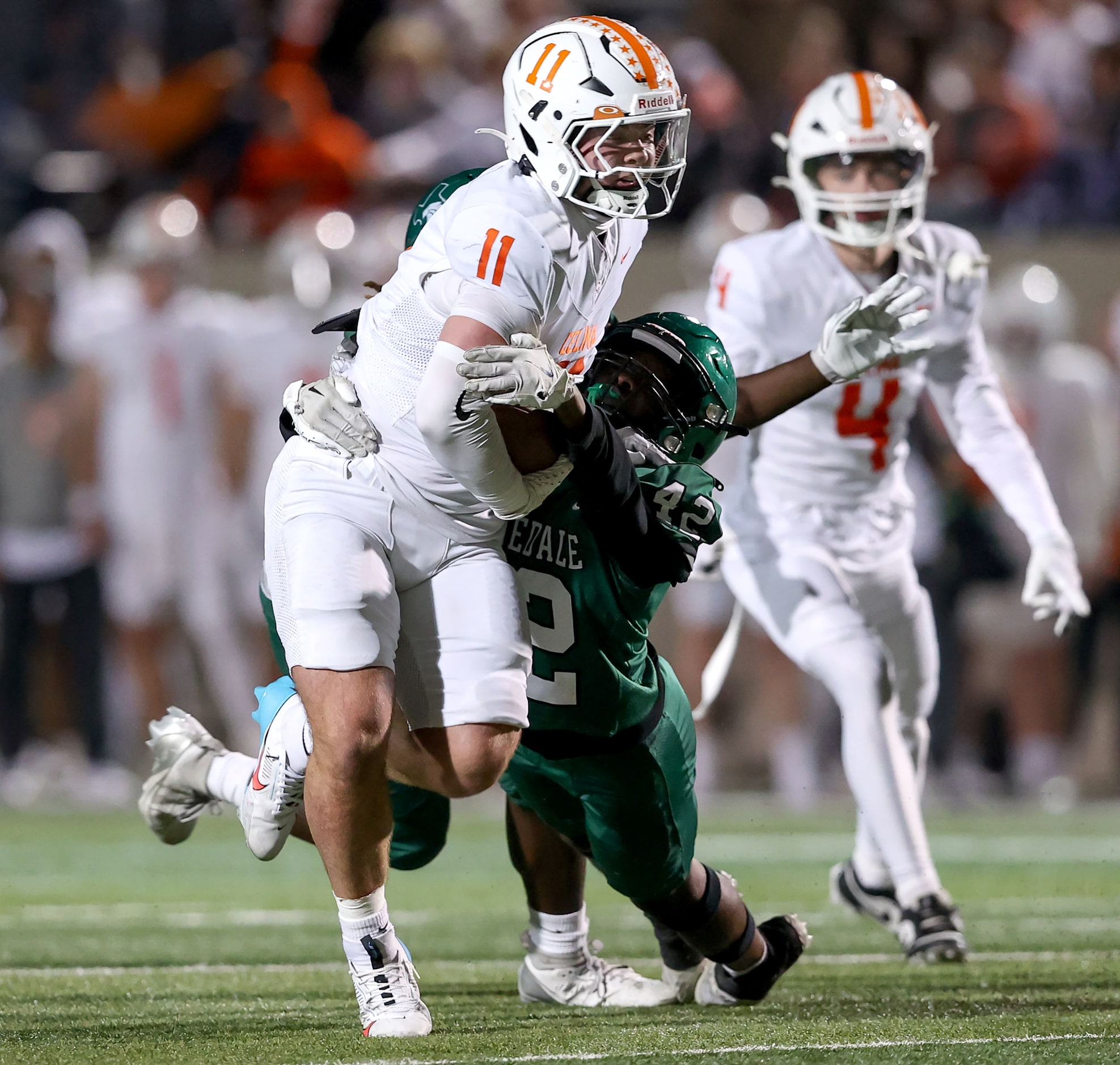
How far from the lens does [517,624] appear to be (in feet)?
13.2

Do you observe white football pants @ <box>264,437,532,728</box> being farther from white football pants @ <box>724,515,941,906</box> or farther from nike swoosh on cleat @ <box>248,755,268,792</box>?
white football pants @ <box>724,515,941,906</box>

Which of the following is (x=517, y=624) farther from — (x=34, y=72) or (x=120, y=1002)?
(x=34, y=72)

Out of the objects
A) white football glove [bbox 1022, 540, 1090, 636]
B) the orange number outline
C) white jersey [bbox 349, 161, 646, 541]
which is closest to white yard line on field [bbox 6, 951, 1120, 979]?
white football glove [bbox 1022, 540, 1090, 636]

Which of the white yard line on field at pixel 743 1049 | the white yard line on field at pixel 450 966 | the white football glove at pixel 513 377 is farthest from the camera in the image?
the white yard line on field at pixel 450 966

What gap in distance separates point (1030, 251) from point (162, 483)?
14.5 ft

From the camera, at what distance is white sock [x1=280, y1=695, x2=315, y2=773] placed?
4070 millimetres

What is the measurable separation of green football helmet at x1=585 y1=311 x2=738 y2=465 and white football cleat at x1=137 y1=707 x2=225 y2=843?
1245 millimetres

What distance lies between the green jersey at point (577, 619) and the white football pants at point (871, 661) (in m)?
1.46

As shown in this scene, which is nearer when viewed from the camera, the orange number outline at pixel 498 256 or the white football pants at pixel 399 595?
the orange number outline at pixel 498 256

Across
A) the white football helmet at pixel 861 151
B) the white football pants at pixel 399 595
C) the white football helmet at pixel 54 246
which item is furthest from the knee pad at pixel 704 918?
the white football helmet at pixel 54 246

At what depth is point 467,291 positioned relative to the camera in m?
3.79

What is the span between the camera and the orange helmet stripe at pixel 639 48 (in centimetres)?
403

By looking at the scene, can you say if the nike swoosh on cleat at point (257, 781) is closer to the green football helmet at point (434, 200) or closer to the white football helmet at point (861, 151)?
the green football helmet at point (434, 200)

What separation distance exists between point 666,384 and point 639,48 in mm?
662
